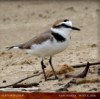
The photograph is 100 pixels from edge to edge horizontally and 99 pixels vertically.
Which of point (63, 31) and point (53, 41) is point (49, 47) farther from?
point (63, 31)

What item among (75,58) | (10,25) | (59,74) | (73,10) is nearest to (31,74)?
(59,74)

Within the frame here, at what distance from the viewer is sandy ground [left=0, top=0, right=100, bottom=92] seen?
295 inches

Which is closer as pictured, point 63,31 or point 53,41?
point 53,41

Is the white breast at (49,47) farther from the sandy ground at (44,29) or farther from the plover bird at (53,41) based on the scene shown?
the sandy ground at (44,29)

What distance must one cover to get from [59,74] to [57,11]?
6.33 m

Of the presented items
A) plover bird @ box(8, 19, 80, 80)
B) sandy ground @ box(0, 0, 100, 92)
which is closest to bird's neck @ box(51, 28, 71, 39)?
plover bird @ box(8, 19, 80, 80)

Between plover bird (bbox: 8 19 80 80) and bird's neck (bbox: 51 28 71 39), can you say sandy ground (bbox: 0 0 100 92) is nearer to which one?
plover bird (bbox: 8 19 80 80)

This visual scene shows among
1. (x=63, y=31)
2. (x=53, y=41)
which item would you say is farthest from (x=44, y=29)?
(x=53, y=41)

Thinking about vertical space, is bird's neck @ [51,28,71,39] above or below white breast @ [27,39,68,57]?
above

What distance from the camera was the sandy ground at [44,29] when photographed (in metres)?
7.49

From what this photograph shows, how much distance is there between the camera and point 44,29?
458 inches

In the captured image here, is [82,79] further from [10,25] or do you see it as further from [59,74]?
[10,25]

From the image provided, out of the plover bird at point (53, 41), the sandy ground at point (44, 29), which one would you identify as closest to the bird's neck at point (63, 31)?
the plover bird at point (53, 41)

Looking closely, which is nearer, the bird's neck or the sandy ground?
the bird's neck
